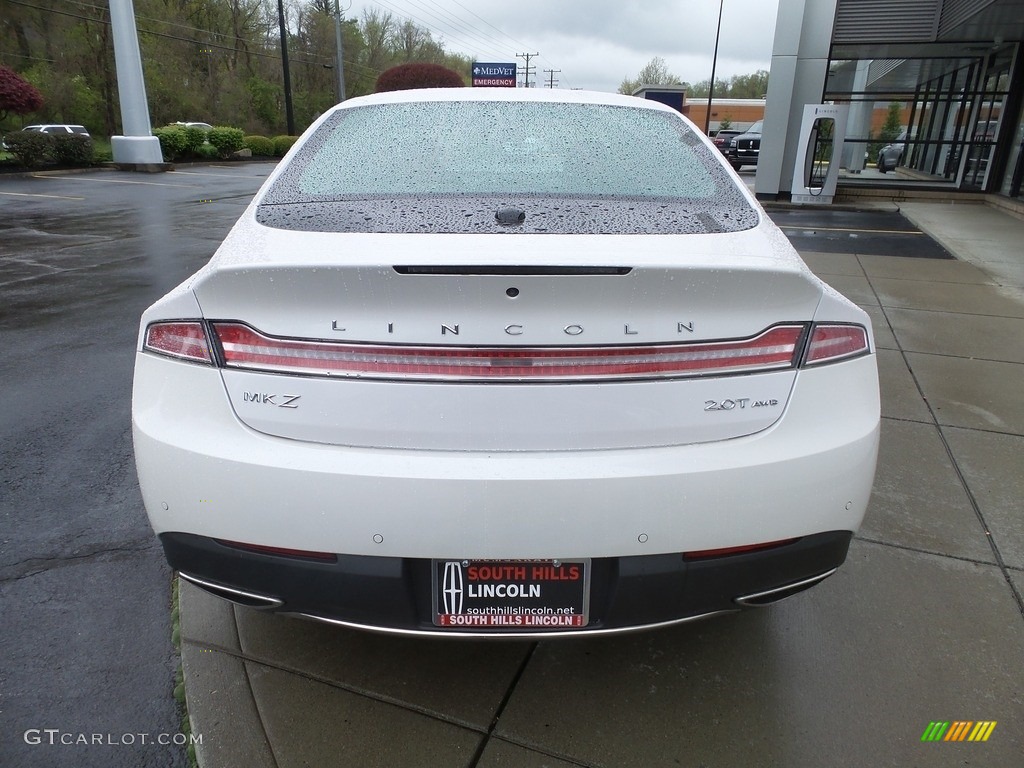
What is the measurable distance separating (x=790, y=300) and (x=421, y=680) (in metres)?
1.52

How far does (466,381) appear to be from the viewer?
1690 millimetres

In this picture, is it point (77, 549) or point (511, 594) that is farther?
point (77, 549)

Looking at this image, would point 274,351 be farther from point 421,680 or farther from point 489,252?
point 421,680

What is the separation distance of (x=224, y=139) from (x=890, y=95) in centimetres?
2568

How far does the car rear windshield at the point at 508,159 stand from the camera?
7.70 ft

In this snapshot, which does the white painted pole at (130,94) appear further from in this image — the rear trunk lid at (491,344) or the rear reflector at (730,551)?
the rear reflector at (730,551)

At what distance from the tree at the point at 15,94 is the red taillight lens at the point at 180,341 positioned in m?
31.5

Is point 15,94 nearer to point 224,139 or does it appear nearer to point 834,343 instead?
point 224,139

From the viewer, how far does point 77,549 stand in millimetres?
2865

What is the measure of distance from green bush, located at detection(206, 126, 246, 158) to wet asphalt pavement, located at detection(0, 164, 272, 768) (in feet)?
86.7

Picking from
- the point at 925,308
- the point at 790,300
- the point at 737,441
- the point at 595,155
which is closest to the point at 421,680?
the point at 737,441

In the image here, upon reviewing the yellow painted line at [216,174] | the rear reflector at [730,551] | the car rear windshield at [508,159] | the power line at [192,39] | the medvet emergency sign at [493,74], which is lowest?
the yellow painted line at [216,174]

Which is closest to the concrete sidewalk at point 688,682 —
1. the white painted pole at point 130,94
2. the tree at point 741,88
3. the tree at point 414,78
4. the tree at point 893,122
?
the tree at point 893,122

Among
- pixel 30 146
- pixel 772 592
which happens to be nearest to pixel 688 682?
pixel 772 592
